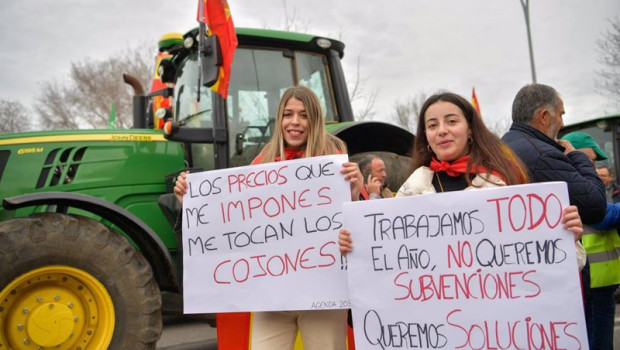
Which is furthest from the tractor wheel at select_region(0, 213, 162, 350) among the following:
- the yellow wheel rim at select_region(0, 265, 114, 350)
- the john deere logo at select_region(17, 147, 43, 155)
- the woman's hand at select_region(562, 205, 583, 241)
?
the woman's hand at select_region(562, 205, 583, 241)

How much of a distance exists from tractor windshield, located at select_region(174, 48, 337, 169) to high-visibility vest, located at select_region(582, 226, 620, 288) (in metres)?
2.47

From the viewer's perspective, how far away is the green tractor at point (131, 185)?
288cm

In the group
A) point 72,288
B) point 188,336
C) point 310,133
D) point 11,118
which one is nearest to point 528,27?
point 188,336

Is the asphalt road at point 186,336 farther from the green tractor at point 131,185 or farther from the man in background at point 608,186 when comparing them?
the man in background at point 608,186

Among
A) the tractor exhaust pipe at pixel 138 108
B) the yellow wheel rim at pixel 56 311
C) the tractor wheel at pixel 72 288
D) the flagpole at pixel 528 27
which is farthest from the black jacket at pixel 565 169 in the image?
the flagpole at pixel 528 27

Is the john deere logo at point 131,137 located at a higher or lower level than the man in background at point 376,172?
higher

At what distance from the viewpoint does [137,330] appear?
9.82 ft

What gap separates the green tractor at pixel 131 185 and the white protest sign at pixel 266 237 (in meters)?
1.11

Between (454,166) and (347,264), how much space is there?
22.0 inches

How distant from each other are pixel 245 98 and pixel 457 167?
2.51 metres

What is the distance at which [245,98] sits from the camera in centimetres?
398

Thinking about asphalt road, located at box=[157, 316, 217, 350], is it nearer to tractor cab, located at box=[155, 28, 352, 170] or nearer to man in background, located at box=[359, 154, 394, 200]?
tractor cab, located at box=[155, 28, 352, 170]

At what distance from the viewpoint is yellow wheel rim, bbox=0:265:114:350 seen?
281 cm

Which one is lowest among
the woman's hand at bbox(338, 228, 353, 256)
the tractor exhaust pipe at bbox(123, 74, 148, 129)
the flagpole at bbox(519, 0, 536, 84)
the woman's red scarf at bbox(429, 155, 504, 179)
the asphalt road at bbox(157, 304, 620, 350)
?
the asphalt road at bbox(157, 304, 620, 350)
